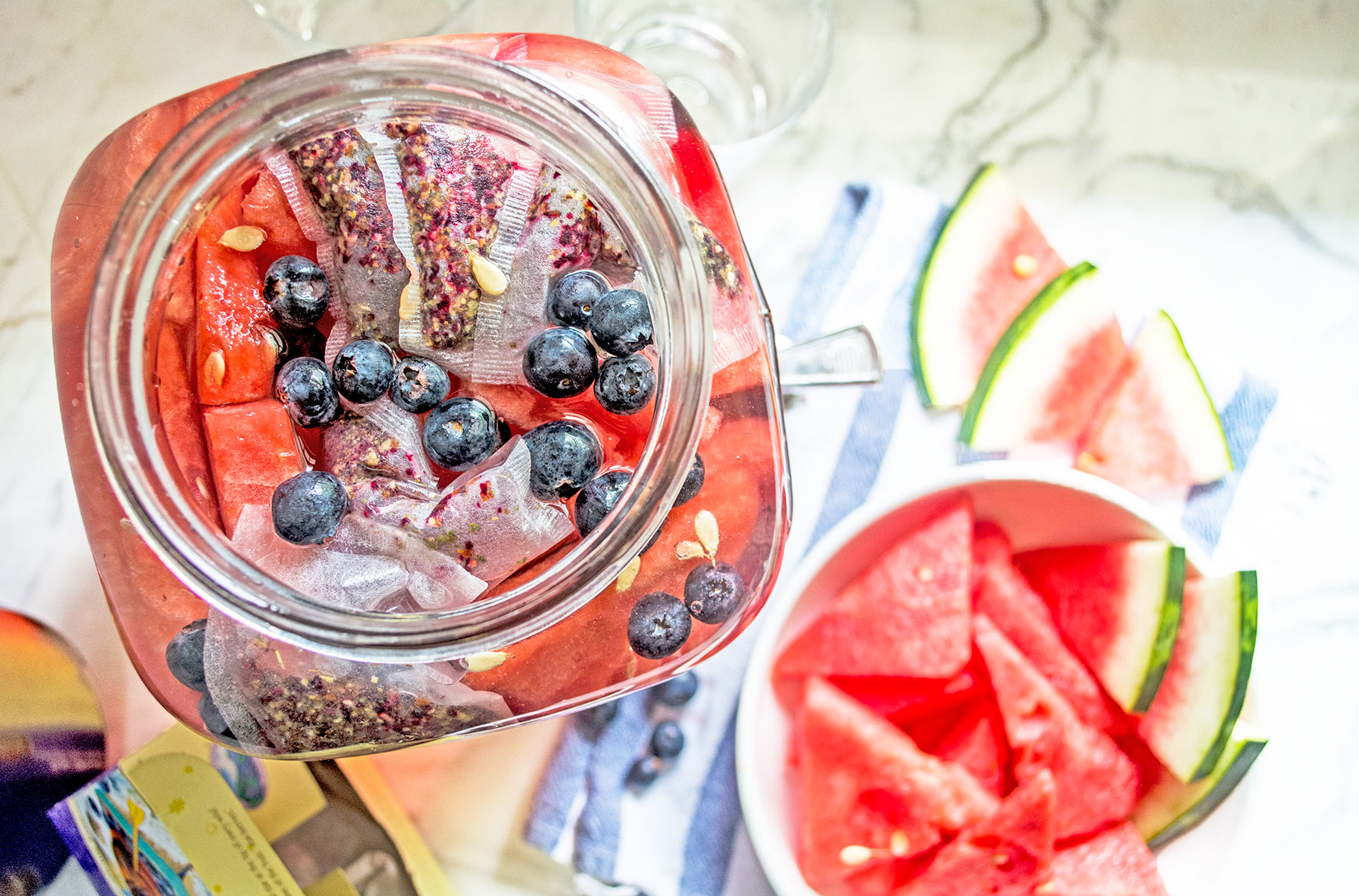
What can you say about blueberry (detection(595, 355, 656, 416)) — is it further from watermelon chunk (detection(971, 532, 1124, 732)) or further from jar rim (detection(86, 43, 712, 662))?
watermelon chunk (detection(971, 532, 1124, 732))

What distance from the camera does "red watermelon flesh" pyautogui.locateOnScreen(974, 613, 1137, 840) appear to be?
986 millimetres

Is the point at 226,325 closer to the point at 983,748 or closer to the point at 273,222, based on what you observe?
the point at 273,222

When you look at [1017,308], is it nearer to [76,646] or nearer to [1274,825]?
[1274,825]

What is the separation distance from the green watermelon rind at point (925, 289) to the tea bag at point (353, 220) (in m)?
0.66

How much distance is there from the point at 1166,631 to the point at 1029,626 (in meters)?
0.13

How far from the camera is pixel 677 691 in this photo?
41.2 inches

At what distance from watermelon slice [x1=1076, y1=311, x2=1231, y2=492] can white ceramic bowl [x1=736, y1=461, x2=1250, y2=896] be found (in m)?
0.13

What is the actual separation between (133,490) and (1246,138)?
1275 mm

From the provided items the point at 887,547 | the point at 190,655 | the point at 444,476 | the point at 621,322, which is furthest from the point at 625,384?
the point at 887,547

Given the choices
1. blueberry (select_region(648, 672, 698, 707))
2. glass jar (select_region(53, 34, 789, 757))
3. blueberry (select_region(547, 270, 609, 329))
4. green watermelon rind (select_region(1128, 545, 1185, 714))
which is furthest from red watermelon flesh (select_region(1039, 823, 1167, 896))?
blueberry (select_region(547, 270, 609, 329))

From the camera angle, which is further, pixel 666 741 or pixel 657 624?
pixel 666 741

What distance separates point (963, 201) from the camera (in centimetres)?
112

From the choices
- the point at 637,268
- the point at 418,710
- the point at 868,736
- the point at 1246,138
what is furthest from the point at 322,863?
the point at 1246,138

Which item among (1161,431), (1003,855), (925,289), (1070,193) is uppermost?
(1070,193)
